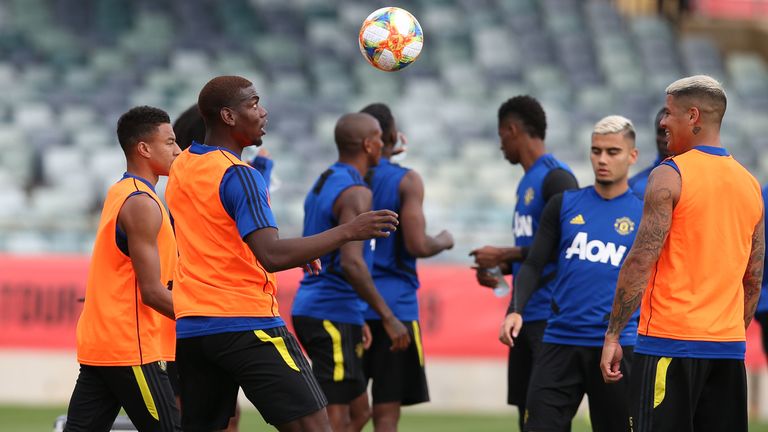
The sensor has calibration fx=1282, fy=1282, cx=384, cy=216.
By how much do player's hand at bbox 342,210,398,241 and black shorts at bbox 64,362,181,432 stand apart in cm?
154

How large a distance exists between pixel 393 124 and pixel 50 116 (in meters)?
11.2

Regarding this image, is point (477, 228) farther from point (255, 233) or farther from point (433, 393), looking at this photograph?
point (255, 233)

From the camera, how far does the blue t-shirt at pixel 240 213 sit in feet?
19.4

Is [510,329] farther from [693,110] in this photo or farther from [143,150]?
[143,150]

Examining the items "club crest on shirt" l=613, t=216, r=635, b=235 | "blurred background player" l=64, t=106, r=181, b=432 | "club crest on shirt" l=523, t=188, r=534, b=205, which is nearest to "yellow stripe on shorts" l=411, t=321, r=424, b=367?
"club crest on shirt" l=523, t=188, r=534, b=205

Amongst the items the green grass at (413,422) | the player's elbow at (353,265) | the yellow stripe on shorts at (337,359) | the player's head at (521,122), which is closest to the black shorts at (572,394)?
the player's elbow at (353,265)

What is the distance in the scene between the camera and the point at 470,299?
13.5m

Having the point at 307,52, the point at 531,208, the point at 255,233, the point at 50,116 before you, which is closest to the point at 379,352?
the point at 531,208

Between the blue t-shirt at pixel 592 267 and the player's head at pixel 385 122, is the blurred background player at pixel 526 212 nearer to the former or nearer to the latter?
the blue t-shirt at pixel 592 267

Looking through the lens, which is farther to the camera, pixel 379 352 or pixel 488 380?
pixel 488 380

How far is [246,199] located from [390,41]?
2.43 meters

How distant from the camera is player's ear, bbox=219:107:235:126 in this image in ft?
20.6

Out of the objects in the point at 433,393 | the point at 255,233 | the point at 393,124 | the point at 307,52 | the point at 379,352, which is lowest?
the point at 433,393

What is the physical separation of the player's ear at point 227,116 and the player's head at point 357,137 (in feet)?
7.95
